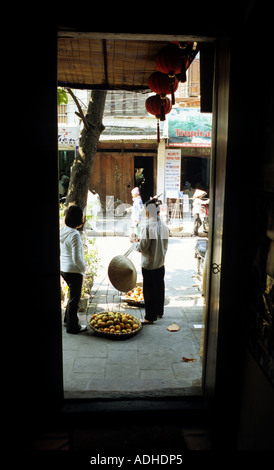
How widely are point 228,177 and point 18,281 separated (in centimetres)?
195

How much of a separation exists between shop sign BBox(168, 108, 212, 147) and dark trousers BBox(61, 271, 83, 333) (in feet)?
43.9

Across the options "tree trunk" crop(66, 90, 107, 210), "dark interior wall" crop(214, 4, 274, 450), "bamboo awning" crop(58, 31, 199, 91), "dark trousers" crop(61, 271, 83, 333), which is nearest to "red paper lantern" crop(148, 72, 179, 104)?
"bamboo awning" crop(58, 31, 199, 91)

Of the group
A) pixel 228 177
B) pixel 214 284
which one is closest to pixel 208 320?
pixel 214 284

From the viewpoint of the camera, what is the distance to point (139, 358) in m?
4.89

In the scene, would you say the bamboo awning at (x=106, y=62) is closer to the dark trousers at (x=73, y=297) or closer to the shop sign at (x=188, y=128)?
the dark trousers at (x=73, y=297)

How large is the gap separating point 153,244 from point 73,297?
160 cm

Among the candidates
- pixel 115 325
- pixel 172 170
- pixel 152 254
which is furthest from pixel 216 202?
pixel 172 170

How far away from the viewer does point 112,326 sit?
5.61 m

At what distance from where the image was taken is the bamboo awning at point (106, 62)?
4.24 meters

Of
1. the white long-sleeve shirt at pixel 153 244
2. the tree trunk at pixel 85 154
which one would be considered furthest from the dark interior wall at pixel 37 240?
the tree trunk at pixel 85 154

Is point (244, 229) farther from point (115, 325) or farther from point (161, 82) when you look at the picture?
point (115, 325)

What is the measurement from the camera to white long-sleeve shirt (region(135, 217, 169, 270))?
236 inches

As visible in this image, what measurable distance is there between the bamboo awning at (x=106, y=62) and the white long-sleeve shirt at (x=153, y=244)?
229cm

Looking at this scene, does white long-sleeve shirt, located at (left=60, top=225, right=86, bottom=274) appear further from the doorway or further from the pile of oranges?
the doorway
